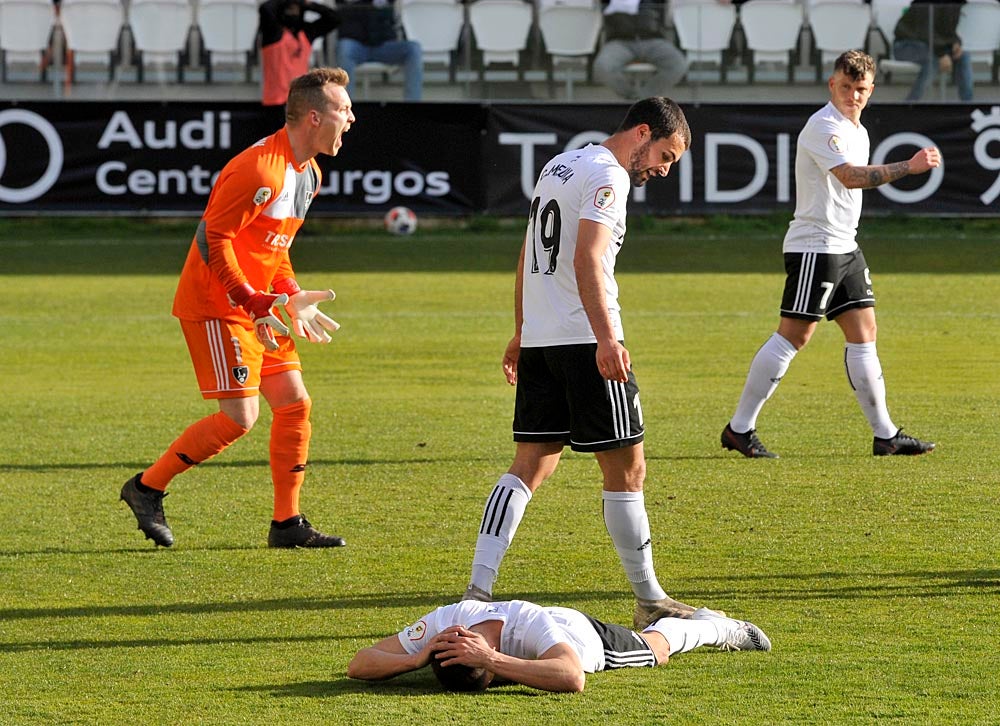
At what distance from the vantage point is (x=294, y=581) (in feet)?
22.0

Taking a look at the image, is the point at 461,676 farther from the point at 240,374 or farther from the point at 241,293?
the point at 240,374

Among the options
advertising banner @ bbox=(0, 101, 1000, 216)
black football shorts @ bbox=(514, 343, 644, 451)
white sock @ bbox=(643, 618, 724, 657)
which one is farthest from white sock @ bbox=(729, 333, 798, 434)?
advertising banner @ bbox=(0, 101, 1000, 216)

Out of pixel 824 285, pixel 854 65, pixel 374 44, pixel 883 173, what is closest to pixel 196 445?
pixel 824 285

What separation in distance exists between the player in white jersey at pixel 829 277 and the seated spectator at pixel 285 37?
12.9 metres

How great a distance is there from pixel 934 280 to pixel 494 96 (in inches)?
272

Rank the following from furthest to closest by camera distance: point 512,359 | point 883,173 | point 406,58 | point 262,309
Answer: point 406,58 → point 883,173 → point 262,309 → point 512,359

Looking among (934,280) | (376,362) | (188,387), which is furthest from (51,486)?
(934,280)

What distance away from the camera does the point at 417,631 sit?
17.0 feet

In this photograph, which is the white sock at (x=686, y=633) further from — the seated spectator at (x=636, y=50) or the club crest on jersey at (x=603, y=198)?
the seated spectator at (x=636, y=50)

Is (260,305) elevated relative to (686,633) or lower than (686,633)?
elevated

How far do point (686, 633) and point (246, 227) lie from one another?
9.12 feet

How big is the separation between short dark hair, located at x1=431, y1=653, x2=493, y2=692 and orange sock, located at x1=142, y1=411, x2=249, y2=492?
7.90 feet

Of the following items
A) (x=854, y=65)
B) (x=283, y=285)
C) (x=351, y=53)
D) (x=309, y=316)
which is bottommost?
(x=309, y=316)

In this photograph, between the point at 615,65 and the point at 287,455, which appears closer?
the point at 287,455
